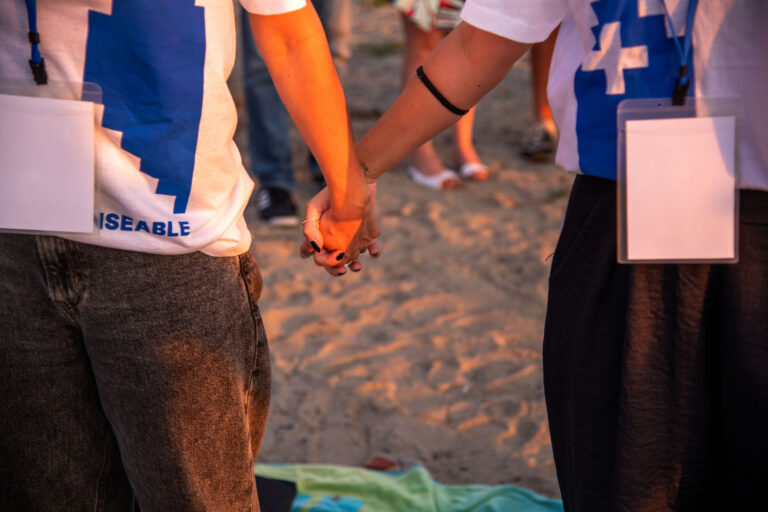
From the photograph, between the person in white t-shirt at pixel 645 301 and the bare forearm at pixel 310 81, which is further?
the bare forearm at pixel 310 81

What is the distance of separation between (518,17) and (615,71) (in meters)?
0.22

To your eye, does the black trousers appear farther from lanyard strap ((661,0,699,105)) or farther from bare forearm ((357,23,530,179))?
bare forearm ((357,23,530,179))

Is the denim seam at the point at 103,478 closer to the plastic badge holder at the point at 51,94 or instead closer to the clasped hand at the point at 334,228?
the plastic badge holder at the point at 51,94

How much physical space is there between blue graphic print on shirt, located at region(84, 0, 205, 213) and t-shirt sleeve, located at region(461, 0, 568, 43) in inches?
16.1

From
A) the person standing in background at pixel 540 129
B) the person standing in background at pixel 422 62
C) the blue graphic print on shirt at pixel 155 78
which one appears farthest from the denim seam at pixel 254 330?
the person standing in background at pixel 540 129

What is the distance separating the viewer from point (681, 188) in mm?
987

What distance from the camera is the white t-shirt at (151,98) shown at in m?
1.06

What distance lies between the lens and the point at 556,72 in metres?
1.14

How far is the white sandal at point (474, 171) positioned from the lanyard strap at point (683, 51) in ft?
11.9

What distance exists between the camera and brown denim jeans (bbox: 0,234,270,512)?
114cm

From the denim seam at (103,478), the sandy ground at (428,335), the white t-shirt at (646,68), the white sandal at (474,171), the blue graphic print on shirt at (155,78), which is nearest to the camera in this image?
the white t-shirt at (646,68)

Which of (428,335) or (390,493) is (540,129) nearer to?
(428,335)

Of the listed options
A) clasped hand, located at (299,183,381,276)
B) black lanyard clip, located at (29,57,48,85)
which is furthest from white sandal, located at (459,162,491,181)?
black lanyard clip, located at (29,57,48,85)

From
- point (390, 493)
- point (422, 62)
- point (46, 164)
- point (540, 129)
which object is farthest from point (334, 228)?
point (540, 129)
